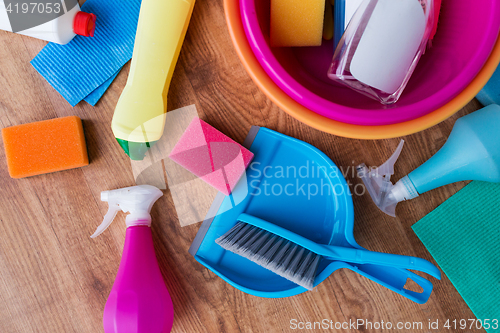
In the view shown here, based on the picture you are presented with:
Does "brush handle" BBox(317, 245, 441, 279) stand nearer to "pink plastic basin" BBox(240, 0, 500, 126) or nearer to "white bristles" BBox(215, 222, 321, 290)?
"white bristles" BBox(215, 222, 321, 290)

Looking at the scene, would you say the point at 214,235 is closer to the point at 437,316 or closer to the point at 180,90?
the point at 180,90

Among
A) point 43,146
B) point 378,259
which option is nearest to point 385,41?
point 378,259

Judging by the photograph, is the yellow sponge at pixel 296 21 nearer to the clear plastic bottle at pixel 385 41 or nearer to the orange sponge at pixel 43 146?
the clear plastic bottle at pixel 385 41

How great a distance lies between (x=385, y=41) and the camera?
31 cm

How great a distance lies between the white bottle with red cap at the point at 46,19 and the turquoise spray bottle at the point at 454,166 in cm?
45

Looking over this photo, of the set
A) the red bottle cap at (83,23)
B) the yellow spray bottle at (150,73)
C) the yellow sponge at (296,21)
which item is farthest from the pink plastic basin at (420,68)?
the red bottle cap at (83,23)

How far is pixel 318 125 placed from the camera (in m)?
0.31

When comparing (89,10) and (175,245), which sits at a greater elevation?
(89,10)

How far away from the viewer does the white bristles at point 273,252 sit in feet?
1.31

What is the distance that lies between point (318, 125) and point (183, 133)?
0.70 feet

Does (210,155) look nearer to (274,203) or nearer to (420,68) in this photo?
(274,203)

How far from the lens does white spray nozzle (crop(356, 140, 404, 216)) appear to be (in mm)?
438

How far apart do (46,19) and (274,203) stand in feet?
1.31

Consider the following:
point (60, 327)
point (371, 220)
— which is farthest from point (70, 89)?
point (371, 220)
